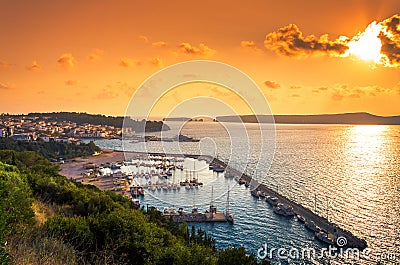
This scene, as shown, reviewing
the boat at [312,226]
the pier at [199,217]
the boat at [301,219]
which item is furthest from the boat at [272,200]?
the pier at [199,217]

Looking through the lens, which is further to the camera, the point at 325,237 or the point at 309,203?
the point at 309,203

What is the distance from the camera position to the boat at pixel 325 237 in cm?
1301

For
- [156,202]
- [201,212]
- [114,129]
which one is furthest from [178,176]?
[114,129]

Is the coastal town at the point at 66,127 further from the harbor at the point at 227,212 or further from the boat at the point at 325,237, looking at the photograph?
the boat at the point at 325,237

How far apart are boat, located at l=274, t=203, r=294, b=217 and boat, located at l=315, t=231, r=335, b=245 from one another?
8.97 ft

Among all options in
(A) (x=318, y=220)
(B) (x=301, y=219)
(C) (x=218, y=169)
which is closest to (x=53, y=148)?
(C) (x=218, y=169)

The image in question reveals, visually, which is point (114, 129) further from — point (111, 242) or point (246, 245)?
point (111, 242)

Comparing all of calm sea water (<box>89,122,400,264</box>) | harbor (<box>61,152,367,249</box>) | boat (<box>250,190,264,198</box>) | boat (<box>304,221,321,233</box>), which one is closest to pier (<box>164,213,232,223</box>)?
harbor (<box>61,152,367,249</box>)

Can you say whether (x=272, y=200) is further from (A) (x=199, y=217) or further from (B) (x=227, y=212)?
(A) (x=199, y=217)

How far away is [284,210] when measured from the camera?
1659 cm

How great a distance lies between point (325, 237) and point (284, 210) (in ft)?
11.3

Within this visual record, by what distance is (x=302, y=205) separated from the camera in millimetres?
17766

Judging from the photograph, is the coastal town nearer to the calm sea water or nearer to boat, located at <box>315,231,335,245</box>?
the calm sea water

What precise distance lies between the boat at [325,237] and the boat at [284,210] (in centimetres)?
274
